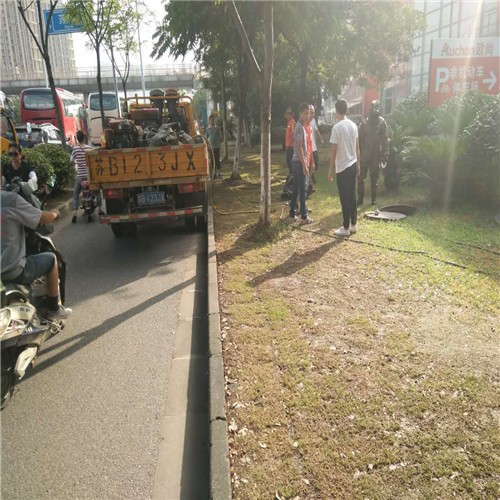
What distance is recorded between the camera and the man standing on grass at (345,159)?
23.9ft

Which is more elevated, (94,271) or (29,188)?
(29,188)

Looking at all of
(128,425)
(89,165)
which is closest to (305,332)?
(128,425)

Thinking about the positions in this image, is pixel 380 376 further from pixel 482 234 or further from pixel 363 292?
→ pixel 482 234

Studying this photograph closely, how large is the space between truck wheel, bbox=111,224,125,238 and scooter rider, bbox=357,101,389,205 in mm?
4552

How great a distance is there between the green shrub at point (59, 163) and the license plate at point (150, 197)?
5.84 m

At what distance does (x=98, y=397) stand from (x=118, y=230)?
5255 mm

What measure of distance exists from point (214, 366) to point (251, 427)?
0.82 metres

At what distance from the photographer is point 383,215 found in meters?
8.62

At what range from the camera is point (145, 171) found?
7.59 meters

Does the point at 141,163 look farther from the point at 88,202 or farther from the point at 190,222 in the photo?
the point at 88,202

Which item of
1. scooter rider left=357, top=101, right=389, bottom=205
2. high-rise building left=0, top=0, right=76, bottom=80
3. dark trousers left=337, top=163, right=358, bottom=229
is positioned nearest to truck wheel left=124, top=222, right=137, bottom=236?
dark trousers left=337, top=163, right=358, bottom=229

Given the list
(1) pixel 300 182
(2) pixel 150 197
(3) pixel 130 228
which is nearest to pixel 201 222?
(3) pixel 130 228

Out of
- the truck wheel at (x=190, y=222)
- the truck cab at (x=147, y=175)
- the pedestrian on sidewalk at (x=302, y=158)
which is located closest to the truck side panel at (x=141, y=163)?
the truck cab at (x=147, y=175)

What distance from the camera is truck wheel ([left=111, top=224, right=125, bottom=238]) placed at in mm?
8516
